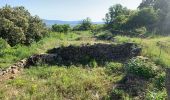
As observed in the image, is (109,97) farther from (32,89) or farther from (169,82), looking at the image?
(169,82)

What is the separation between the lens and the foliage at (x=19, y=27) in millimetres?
21047

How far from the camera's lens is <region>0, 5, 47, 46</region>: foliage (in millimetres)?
21047

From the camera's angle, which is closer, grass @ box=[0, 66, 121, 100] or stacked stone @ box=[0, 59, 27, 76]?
grass @ box=[0, 66, 121, 100]

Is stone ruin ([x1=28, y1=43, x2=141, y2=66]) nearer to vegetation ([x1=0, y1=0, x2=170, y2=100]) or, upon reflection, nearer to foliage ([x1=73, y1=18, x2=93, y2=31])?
vegetation ([x1=0, y1=0, x2=170, y2=100])

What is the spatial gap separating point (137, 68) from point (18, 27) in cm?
1097

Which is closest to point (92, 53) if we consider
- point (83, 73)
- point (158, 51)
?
point (158, 51)

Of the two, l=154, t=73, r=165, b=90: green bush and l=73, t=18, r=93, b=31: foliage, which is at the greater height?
l=154, t=73, r=165, b=90: green bush

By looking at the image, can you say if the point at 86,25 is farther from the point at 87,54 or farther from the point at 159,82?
the point at 159,82

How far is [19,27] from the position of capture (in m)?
22.2

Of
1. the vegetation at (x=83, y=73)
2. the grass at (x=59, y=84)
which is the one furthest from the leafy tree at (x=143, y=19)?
the grass at (x=59, y=84)

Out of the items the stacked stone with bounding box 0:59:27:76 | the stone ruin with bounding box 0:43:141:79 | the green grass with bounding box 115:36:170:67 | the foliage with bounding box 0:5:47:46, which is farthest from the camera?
the foliage with bounding box 0:5:47:46

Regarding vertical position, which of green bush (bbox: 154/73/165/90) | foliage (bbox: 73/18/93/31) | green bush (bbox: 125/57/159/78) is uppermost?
green bush (bbox: 125/57/159/78)

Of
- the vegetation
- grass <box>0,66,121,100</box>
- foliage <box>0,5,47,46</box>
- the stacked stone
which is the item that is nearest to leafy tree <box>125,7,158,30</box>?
foliage <box>0,5,47,46</box>

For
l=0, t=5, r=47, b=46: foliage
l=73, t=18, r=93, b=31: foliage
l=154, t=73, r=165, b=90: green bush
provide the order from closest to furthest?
Result: 1. l=154, t=73, r=165, b=90: green bush
2. l=0, t=5, r=47, b=46: foliage
3. l=73, t=18, r=93, b=31: foliage
